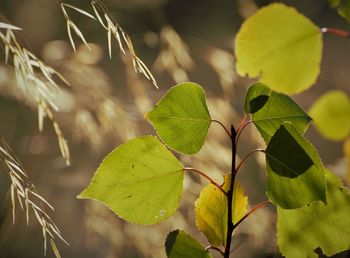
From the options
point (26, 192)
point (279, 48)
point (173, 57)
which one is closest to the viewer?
point (279, 48)

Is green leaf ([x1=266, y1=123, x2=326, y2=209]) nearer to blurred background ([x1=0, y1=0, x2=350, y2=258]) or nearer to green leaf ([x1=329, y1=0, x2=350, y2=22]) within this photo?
green leaf ([x1=329, y1=0, x2=350, y2=22])

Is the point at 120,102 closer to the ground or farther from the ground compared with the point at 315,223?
closer to the ground

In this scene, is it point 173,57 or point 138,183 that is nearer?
point 138,183

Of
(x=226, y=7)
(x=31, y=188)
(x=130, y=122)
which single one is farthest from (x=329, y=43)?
(x=31, y=188)

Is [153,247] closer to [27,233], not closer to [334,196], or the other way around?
[27,233]

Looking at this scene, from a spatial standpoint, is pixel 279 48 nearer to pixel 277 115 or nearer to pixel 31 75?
pixel 277 115

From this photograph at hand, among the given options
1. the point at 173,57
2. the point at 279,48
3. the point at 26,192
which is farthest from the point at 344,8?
the point at 173,57

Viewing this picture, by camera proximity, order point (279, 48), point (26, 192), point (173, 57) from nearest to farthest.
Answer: point (279, 48), point (26, 192), point (173, 57)
